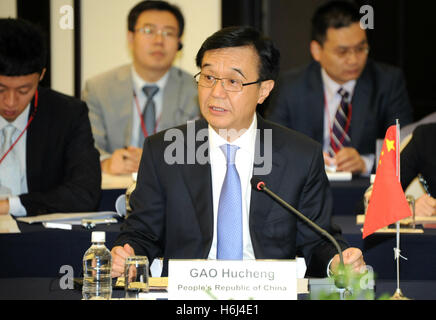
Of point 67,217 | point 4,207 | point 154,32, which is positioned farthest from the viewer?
point 154,32

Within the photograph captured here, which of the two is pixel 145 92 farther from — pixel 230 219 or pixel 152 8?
pixel 230 219

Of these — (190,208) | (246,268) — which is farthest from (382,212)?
(190,208)

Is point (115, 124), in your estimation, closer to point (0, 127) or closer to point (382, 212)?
point (0, 127)

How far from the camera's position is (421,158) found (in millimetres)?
3789

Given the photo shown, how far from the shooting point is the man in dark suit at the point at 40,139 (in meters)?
3.56

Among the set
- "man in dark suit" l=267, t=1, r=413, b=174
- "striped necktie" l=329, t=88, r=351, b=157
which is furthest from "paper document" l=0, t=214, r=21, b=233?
"striped necktie" l=329, t=88, r=351, b=157

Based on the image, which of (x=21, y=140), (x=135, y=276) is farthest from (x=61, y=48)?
(x=135, y=276)

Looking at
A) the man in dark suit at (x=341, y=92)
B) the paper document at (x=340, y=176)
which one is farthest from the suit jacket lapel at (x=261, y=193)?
the man in dark suit at (x=341, y=92)

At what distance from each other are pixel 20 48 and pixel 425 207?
2155 mm

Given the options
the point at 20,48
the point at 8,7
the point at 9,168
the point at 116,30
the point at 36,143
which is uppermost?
the point at 8,7

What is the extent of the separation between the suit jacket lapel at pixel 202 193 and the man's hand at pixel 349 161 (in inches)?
78.1

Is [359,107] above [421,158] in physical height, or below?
above

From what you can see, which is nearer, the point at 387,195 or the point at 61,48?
the point at 387,195

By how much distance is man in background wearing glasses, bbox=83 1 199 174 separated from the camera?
4.92 m
